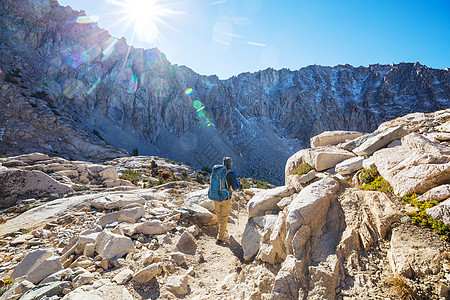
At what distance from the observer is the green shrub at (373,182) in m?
3.83

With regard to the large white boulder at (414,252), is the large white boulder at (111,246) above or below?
below

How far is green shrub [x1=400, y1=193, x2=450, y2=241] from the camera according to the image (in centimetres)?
258

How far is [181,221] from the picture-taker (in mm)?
6875

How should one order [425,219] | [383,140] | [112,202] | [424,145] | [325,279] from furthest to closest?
[112,202], [383,140], [424,145], [325,279], [425,219]

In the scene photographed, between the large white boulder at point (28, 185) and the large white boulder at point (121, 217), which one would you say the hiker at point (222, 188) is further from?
the large white boulder at point (28, 185)

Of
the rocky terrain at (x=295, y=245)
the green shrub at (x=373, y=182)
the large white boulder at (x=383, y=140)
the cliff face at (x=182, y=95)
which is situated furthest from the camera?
the cliff face at (x=182, y=95)

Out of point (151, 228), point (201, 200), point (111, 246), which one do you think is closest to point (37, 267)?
point (111, 246)

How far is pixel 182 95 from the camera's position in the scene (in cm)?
6694

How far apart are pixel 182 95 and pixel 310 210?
68.2m

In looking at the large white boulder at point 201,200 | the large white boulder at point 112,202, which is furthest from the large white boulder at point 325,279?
the large white boulder at point 112,202

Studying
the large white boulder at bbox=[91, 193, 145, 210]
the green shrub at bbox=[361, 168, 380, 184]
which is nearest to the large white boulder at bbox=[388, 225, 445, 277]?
the green shrub at bbox=[361, 168, 380, 184]

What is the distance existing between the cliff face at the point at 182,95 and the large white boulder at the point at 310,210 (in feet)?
124

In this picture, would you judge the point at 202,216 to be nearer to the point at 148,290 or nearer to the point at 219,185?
the point at 219,185

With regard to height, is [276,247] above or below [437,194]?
below
